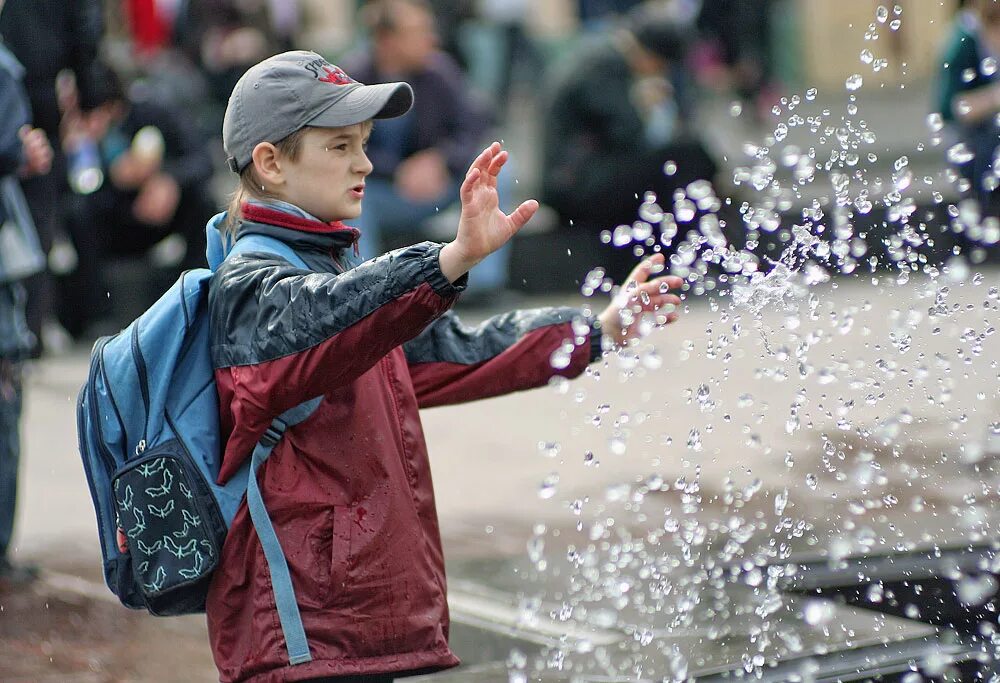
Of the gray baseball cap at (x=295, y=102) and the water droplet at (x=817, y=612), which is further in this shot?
the water droplet at (x=817, y=612)

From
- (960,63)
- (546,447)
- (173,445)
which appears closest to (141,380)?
(173,445)

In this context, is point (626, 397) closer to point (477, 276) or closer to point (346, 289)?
point (477, 276)

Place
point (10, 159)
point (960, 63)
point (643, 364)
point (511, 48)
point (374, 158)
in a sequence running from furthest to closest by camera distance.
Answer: point (511, 48), point (374, 158), point (643, 364), point (960, 63), point (10, 159)

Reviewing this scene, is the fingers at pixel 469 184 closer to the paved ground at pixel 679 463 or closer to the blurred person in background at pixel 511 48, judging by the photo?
the paved ground at pixel 679 463

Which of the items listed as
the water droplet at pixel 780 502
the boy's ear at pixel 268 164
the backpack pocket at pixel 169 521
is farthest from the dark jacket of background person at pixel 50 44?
the backpack pocket at pixel 169 521

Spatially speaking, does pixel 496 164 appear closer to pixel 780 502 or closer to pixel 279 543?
pixel 279 543

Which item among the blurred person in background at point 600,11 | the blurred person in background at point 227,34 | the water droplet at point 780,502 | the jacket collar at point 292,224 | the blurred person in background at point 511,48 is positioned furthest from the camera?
the blurred person in background at point 511,48

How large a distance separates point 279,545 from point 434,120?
664 cm

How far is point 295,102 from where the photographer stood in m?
2.97

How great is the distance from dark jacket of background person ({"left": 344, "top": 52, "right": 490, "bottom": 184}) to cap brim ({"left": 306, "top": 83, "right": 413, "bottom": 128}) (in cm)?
622

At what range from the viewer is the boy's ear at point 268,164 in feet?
9.86

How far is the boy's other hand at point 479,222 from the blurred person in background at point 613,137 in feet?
21.3

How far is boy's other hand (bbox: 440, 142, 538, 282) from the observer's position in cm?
263

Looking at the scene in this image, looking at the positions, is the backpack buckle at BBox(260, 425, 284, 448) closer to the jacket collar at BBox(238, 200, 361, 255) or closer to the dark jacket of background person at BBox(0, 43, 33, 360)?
the jacket collar at BBox(238, 200, 361, 255)
